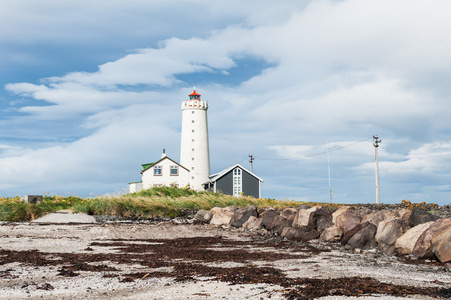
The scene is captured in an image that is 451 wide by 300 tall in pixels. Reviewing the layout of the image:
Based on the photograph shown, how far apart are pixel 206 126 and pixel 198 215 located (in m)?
26.3

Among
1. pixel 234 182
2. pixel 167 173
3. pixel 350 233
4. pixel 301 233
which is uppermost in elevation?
pixel 167 173

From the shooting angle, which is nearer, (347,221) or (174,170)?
(347,221)

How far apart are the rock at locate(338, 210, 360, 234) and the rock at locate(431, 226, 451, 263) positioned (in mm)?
3022

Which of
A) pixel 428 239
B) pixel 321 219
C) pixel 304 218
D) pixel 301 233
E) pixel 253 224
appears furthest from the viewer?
pixel 253 224

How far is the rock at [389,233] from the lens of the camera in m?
9.34

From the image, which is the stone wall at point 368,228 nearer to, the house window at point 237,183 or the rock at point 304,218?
the rock at point 304,218

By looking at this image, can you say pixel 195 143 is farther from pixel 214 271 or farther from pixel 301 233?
pixel 214 271

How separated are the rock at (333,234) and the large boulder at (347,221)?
0.44ft

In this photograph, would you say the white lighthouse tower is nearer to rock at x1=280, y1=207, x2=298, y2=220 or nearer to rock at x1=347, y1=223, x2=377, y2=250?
rock at x1=280, y1=207, x2=298, y2=220

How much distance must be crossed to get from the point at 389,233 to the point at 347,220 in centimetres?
180

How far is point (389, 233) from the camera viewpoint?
9547mm

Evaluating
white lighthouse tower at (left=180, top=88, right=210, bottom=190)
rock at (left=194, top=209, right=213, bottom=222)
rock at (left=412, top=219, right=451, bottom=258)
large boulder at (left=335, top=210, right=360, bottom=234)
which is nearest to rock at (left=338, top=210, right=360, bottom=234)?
large boulder at (left=335, top=210, right=360, bottom=234)

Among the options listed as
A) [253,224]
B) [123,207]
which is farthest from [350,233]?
[123,207]

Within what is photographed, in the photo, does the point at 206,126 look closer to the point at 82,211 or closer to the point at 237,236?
the point at 82,211
